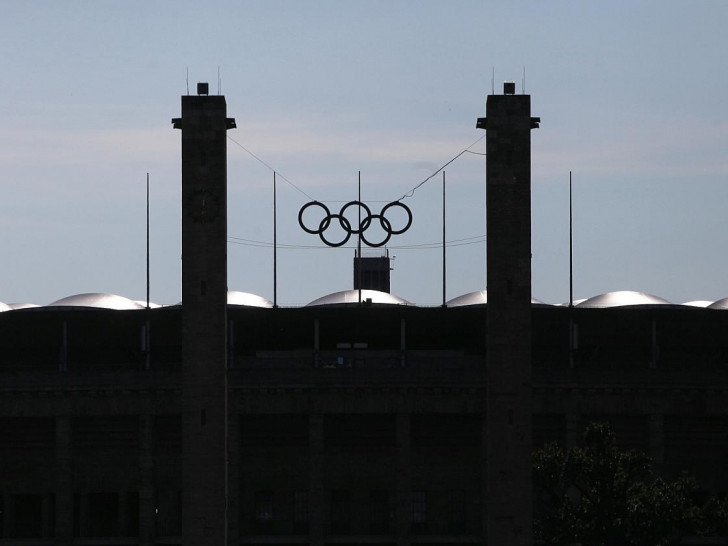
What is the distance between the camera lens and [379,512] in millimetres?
107438

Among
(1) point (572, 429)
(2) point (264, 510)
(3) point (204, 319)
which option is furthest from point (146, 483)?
(1) point (572, 429)

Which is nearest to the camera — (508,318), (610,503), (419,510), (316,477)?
(610,503)

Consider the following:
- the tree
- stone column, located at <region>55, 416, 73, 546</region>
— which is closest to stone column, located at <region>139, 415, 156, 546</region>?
stone column, located at <region>55, 416, 73, 546</region>

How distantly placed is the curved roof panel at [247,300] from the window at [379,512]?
29.9 meters

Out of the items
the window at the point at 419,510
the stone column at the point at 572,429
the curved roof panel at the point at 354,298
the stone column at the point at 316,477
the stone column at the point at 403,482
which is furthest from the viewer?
the curved roof panel at the point at 354,298

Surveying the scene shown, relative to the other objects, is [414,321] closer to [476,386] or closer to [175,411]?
[476,386]

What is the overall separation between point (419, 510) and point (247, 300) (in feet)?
114

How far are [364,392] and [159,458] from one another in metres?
14.4

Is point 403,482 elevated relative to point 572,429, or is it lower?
lower

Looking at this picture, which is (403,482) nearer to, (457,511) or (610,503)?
(457,511)

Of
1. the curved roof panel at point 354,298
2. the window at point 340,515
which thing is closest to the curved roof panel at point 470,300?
the curved roof panel at point 354,298

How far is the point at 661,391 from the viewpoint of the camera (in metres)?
107

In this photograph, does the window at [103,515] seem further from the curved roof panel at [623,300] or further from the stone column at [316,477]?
the curved roof panel at [623,300]

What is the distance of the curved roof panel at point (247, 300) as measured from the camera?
13400cm
